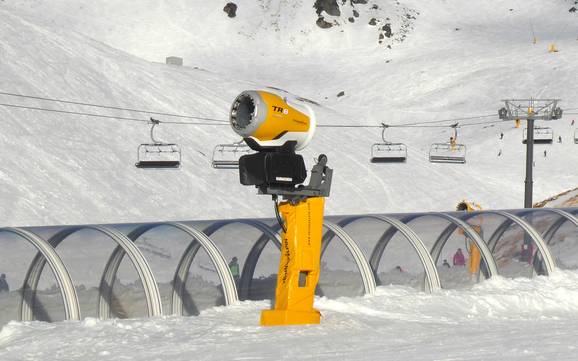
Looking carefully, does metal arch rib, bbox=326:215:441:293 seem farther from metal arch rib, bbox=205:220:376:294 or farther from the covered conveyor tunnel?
metal arch rib, bbox=205:220:376:294

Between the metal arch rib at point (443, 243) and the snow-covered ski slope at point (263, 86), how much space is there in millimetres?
30340

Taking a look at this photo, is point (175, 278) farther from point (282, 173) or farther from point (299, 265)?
point (282, 173)

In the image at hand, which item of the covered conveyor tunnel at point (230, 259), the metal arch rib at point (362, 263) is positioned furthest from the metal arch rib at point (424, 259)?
the metal arch rib at point (362, 263)

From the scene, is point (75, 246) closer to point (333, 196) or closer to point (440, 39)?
point (333, 196)

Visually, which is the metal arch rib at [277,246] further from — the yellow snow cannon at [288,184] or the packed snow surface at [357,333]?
the yellow snow cannon at [288,184]

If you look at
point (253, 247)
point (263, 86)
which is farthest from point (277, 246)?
point (263, 86)

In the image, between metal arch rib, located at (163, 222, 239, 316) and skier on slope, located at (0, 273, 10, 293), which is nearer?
skier on slope, located at (0, 273, 10, 293)

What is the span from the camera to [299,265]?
14.4 meters

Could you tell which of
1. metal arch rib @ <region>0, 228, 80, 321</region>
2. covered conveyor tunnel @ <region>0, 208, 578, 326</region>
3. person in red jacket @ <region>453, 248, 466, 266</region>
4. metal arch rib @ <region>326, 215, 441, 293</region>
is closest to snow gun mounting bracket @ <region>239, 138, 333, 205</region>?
covered conveyor tunnel @ <region>0, 208, 578, 326</region>

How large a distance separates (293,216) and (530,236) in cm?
499

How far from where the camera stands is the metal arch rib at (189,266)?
1509 cm

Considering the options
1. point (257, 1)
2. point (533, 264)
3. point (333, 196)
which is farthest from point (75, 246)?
point (257, 1)

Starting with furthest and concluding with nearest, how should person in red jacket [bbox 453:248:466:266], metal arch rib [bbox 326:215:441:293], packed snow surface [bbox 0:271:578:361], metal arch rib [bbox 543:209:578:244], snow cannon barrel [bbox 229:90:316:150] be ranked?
metal arch rib [bbox 543:209:578:244] → person in red jacket [bbox 453:248:466:266] → metal arch rib [bbox 326:215:441:293] → snow cannon barrel [bbox 229:90:316:150] → packed snow surface [bbox 0:271:578:361]

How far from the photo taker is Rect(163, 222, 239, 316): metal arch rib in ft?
49.5
